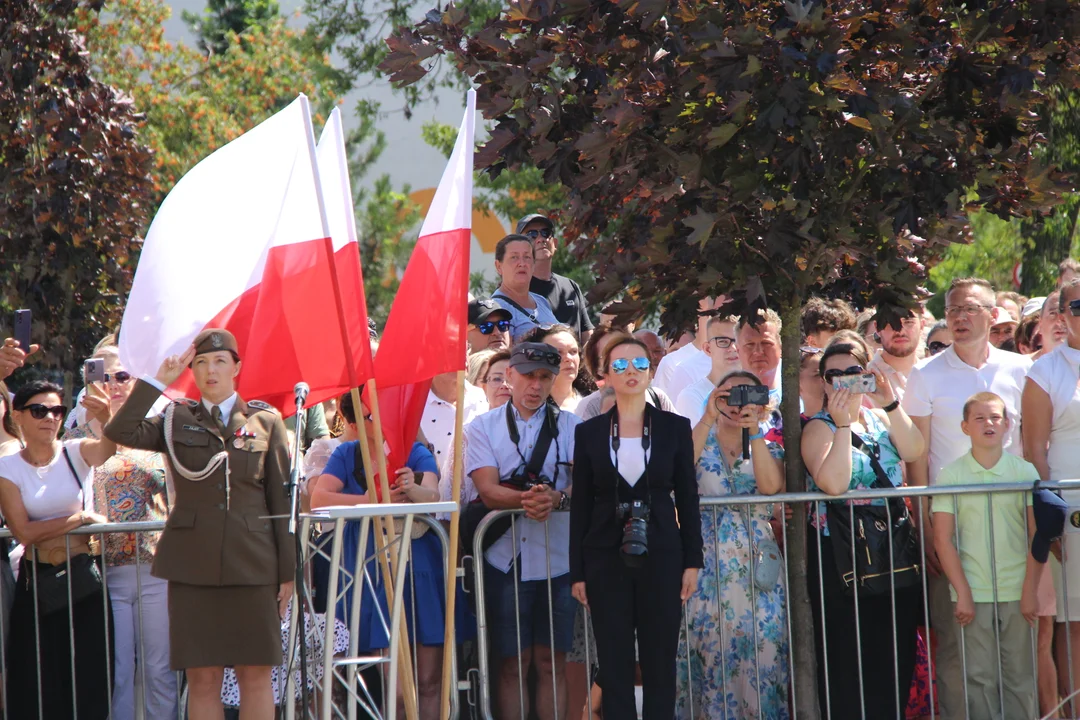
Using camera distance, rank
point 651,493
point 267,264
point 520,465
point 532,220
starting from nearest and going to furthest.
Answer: point 267,264 → point 651,493 → point 520,465 → point 532,220

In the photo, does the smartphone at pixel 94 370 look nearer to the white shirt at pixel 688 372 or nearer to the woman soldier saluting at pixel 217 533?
the woman soldier saluting at pixel 217 533

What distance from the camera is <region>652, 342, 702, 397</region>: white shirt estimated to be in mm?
8719

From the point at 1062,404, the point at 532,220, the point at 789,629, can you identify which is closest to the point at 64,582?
the point at 789,629

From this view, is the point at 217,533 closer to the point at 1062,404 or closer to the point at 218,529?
the point at 218,529

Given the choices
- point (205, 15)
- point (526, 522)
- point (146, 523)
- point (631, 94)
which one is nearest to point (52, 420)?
point (146, 523)

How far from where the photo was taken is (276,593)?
244 inches

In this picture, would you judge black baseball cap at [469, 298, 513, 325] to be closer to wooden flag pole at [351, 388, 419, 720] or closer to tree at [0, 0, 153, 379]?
wooden flag pole at [351, 388, 419, 720]

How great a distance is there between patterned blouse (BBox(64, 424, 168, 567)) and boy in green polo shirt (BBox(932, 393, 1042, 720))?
12.9ft

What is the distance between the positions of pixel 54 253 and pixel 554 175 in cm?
628

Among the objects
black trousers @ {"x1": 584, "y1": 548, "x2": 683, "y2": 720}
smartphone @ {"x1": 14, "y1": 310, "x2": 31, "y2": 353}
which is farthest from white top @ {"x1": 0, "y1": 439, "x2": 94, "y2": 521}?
black trousers @ {"x1": 584, "y1": 548, "x2": 683, "y2": 720}

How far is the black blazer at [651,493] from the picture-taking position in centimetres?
615

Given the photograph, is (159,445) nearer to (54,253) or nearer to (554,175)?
(554,175)

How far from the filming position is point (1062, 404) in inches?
266

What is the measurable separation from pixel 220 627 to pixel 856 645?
3.01m
